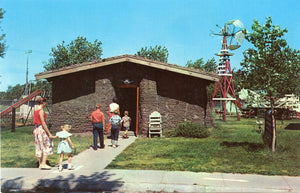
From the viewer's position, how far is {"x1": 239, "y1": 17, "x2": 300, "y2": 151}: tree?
957 cm

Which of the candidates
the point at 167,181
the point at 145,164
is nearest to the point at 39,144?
the point at 145,164

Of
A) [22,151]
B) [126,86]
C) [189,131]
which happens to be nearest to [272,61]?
[189,131]

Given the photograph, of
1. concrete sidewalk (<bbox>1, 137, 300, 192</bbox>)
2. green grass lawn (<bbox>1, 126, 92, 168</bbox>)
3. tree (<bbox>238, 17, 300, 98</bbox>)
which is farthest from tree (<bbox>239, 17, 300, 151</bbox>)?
green grass lawn (<bbox>1, 126, 92, 168</bbox>)

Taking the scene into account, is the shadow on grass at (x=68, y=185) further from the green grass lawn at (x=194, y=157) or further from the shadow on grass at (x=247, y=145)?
the shadow on grass at (x=247, y=145)

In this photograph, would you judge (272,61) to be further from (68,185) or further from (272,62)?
(68,185)

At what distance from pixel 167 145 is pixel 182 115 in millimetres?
3378

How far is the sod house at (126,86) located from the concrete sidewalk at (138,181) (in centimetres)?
726

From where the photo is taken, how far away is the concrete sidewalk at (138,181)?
6098 mm

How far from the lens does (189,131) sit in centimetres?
1408

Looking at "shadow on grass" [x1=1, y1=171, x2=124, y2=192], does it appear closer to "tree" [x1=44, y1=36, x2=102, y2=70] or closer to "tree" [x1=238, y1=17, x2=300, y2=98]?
"tree" [x1=238, y1=17, x2=300, y2=98]

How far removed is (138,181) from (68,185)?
155 cm

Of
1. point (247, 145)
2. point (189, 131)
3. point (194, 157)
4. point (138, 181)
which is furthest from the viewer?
point (189, 131)

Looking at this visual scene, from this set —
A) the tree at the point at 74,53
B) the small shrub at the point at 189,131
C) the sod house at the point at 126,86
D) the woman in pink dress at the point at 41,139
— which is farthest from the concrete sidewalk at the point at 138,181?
the tree at the point at 74,53

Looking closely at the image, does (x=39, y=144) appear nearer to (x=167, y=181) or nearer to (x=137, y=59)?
(x=167, y=181)
